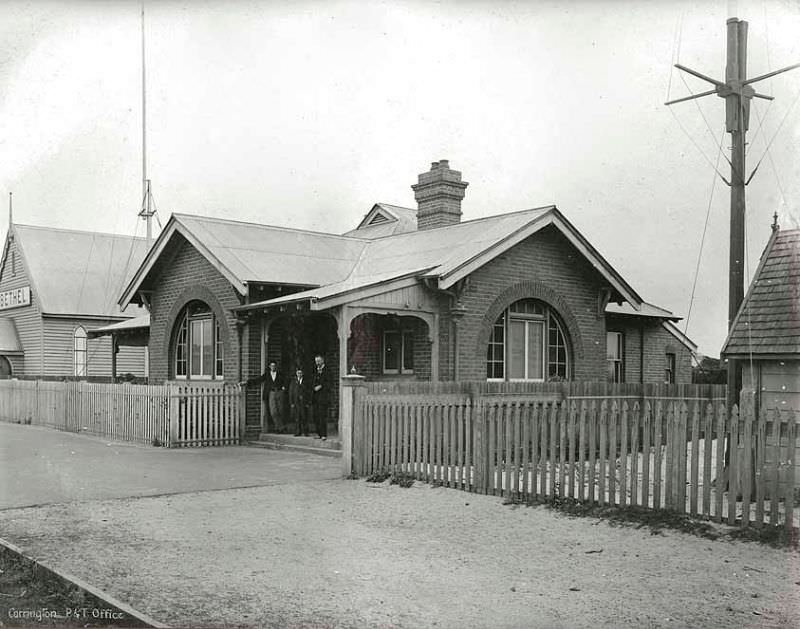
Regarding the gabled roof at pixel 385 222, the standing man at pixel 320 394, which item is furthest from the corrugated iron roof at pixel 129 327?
the gabled roof at pixel 385 222

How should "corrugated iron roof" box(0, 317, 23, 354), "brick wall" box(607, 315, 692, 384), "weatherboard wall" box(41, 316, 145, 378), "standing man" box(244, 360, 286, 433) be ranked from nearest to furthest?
"standing man" box(244, 360, 286, 433)
"brick wall" box(607, 315, 692, 384)
"weatherboard wall" box(41, 316, 145, 378)
"corrugated iron roof" box(0, 317, 23, 354)

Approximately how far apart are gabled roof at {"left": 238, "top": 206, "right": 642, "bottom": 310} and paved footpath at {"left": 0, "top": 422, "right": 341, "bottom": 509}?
297 cm

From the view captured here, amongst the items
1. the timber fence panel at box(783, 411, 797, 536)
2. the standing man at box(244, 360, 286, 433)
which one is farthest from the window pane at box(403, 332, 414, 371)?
the timber fence panel at box(783, 411, 797, 536)

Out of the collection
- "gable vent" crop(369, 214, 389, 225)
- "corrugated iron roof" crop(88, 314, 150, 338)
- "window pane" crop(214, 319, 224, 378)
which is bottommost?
"window pane" crop(214, 319, 224, 378)

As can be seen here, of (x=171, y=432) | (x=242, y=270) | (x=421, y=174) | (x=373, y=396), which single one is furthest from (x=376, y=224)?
(x=373, y=396)

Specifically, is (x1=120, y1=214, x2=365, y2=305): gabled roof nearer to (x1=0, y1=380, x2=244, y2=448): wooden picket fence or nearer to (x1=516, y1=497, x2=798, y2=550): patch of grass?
(x1=0, y1=380, x2=244, y2=448): wooden picket fence

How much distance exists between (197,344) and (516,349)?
24.6ft

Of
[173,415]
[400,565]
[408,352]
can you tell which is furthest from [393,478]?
[408,352]

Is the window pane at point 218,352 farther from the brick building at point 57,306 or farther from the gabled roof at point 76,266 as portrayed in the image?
the brick building at point 57,306

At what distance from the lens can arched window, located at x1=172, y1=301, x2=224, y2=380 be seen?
19672mm

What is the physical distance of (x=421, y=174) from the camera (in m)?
24.0

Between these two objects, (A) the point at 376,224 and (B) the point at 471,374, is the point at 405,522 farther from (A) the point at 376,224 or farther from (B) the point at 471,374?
(A) the point at 376,224

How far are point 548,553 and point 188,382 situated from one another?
14210 mm

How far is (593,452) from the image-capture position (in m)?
9.25
